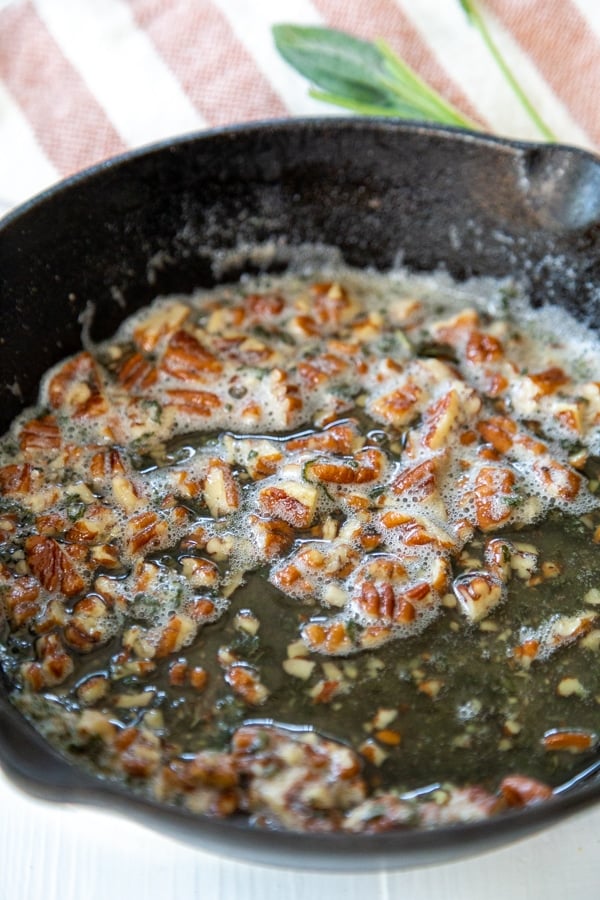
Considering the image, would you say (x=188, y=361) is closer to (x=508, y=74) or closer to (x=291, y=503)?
(x=291, y=503)

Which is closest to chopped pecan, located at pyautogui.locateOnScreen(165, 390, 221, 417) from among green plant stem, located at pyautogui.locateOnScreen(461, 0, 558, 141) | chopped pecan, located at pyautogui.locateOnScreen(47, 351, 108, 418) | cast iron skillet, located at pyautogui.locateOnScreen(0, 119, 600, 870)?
chopped pecan, located at pyautogui.locateOnScreen(47, 351, 108, 418)

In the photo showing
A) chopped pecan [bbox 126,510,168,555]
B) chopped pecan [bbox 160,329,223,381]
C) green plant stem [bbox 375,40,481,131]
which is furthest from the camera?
green plant stem [bbox 375,40,481,131]

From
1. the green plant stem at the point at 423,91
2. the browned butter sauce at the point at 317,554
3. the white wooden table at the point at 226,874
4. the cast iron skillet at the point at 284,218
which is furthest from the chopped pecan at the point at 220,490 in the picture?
the green plant stem at the point at 423,91

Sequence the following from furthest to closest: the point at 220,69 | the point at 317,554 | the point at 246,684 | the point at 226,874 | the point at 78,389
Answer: the point at 220,69
the point at 78,389
the point at 317,554
the point at 246,684
the point at 226,874

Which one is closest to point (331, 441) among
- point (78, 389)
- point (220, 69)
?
point (78, 389)

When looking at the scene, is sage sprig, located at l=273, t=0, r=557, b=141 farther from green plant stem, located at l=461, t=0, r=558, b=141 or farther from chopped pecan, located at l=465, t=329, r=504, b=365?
chopped pecan, located at l=465, t=329, r=504, b=365

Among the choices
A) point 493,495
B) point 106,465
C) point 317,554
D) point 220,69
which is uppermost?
point 220,69

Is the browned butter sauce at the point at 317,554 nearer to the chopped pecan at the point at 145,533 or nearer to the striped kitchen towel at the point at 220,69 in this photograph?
the chopped pecan at the point at 145,533
